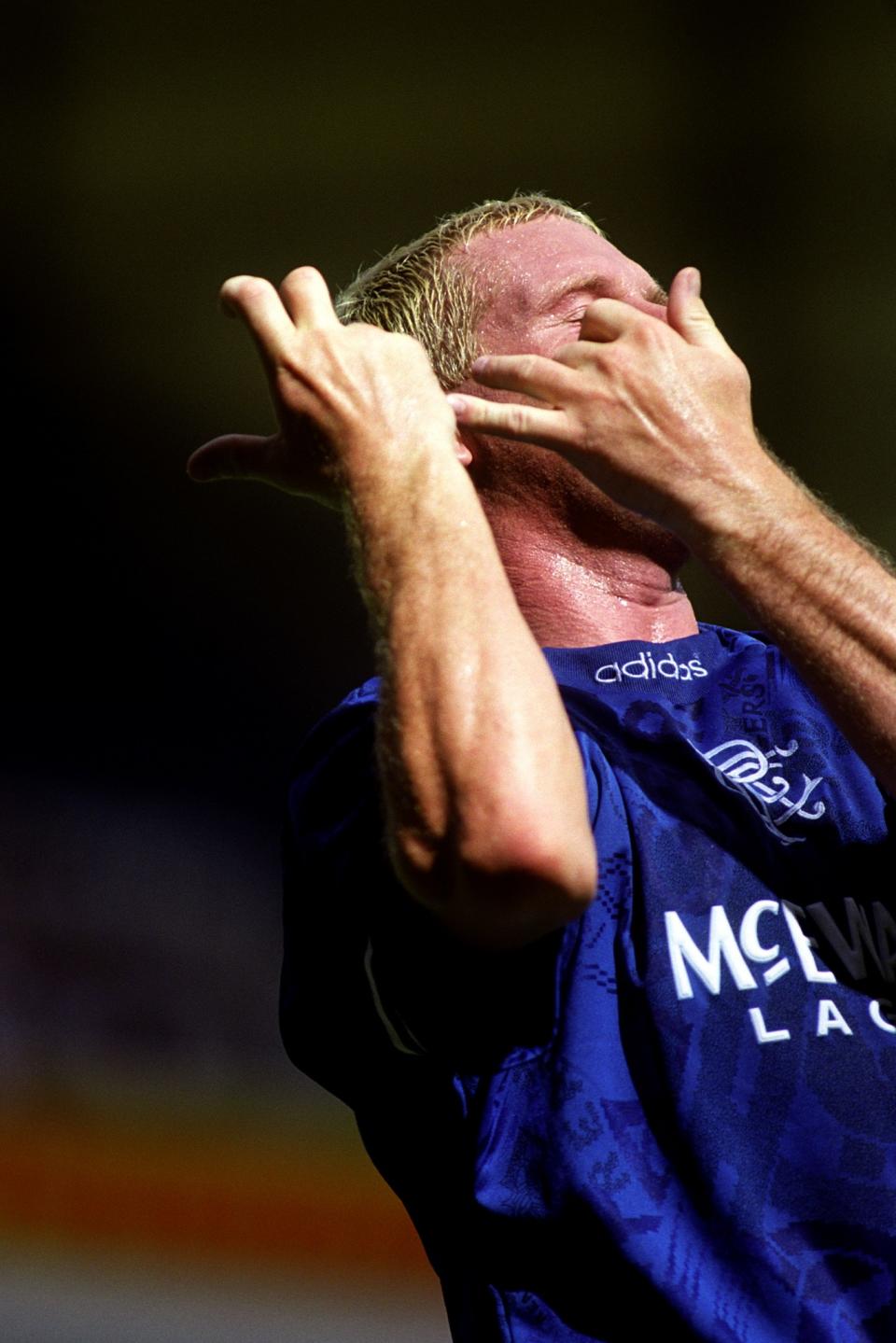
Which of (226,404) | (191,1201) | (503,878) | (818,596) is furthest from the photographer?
(226,404)

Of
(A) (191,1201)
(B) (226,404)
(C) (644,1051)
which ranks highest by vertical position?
(C) (644,1051)

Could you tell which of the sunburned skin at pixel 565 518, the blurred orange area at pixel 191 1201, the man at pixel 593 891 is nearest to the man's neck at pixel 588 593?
the sunburned skin at pixel 565 518

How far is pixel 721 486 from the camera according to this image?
112cm

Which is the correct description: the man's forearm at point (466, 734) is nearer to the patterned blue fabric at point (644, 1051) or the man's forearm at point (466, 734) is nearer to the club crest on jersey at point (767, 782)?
the patterned blue fabric at point (644, 1051)

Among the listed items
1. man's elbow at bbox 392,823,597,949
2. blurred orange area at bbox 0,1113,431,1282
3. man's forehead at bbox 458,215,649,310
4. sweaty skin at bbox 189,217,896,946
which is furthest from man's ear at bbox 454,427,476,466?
blurred orange area at bbox 0,1113,431,1282

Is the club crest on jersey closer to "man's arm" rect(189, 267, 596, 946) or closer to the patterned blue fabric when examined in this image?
the patterned blue fabric

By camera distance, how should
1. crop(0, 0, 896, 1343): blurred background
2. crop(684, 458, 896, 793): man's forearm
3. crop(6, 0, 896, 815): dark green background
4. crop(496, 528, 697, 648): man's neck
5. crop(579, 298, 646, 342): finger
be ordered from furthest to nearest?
crop(6, 0, 896, 815): dark green background < crop(0, 0, 896, 1343): blurred background < crop(496, 528, 697, 648): man's neck < crop(579, 298, 646, 342): finger < crop(684, 458, 896, 793): man's forearm

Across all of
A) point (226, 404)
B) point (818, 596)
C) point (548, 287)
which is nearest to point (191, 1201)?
point (226, 404)

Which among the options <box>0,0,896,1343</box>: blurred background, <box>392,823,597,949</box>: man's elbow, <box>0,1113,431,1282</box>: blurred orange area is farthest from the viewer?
<box>0,0,896,1343</box>: blurred background

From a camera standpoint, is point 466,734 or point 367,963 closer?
point 466,734

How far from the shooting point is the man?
3.35 ft

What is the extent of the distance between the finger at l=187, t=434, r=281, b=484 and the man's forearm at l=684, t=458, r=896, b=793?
1.11ft

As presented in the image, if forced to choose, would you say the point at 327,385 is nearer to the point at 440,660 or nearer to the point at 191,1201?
the point at 440,660

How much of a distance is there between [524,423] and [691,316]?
0.19m
